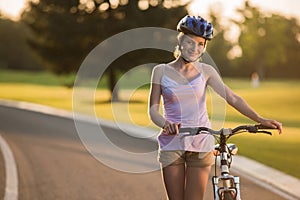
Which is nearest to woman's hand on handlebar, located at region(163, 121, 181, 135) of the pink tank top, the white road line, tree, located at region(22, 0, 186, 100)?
the pink tank top

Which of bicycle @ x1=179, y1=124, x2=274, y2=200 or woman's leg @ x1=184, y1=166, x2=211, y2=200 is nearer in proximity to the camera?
bicycle @ x1=179, y1=124, x2=274, y2=200

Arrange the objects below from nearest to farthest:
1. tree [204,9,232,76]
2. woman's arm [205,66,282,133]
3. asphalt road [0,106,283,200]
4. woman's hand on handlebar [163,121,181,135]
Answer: woman's hand on handlebar [163,121,181,135] → woman's arm [205,66,282,133] → asphalt road [0,106,283,200] → tree [204,9,232,76]

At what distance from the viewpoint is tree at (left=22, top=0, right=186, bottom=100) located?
150ft

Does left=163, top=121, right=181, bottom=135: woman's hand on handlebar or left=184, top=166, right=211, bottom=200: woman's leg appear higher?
left=163, top=121, right=181, bottom=135: woman's hand on handlebar

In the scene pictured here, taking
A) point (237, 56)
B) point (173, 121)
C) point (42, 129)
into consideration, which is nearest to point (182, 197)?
point (173, 121)

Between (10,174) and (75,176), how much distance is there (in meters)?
1.11

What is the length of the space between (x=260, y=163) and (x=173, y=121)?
940 cm

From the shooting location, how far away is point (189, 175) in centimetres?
473

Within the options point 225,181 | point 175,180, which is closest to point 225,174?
point 225,181

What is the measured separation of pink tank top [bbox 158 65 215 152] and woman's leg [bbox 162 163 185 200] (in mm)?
164

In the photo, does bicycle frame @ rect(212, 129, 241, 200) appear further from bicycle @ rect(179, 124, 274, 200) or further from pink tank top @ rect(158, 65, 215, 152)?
pink tank top @ rect(158, 65, 215, 152)

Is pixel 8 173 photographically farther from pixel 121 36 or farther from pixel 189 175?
pixel 121 36

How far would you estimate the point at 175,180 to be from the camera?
477 cm

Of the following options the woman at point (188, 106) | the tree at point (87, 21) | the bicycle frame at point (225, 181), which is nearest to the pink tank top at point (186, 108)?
the woman at point (188, 106)
